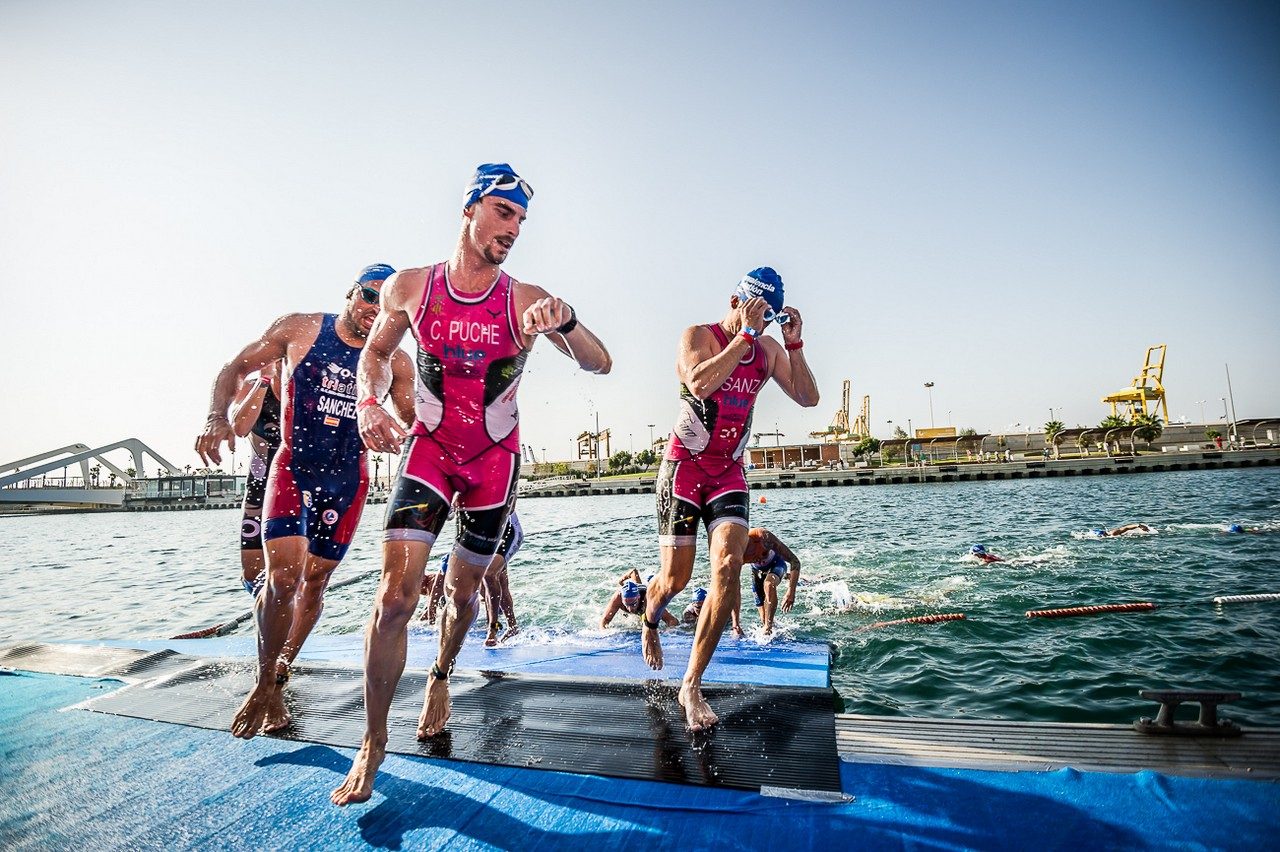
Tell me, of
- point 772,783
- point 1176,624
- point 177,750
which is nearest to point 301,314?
point 177,750

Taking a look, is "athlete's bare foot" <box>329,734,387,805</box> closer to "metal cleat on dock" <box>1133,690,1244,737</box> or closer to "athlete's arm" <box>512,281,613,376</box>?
"athlete's arm" <box>512,281,613,376</box>

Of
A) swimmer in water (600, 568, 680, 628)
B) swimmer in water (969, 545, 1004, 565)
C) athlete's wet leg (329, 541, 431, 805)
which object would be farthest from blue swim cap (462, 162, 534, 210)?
swimmer in water (969, 545, 1004, 565)

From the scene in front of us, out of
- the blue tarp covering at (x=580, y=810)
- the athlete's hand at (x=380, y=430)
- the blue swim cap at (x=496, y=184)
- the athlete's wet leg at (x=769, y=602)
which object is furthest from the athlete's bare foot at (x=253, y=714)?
the athlete's wet leg at (x=769, y=602)

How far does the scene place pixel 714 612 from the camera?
3801mm

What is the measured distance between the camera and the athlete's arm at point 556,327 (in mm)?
2871

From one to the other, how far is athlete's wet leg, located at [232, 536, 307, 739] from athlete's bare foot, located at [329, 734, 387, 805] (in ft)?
4.00

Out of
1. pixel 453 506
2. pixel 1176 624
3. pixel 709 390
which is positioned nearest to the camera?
pixel 453 506

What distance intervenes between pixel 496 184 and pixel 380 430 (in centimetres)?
141

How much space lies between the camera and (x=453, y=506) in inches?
125

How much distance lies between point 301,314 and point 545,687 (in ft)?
10.4

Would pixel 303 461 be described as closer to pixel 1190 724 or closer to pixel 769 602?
pixel 1190 724

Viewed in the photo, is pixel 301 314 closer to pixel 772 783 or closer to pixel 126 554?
pixel 772 783

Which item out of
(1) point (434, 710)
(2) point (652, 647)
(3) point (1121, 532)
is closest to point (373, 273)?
(1) point (434, 710)

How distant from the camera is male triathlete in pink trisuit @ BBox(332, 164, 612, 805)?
305 centimetres
